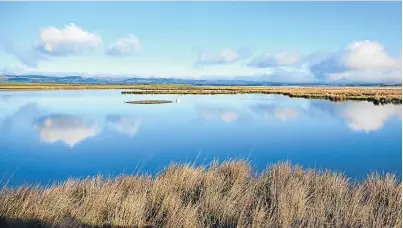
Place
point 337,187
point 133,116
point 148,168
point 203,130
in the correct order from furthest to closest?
point 133,116 → point 203,130 → point 148,168 → point 337,187

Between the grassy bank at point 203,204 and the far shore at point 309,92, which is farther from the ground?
the grassy bank at point 203,204

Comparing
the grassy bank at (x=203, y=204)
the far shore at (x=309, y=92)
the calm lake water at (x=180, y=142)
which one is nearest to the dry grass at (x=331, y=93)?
the far shore at (x=309, y=92)

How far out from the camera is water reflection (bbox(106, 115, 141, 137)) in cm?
2162

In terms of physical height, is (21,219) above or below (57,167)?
above

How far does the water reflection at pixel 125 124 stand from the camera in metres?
21.6

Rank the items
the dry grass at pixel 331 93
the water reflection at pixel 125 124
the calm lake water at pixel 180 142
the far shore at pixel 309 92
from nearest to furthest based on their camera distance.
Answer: the calm lake water at pixel 180 142 → the water reflection at pixel 125 124 → the dry grass at pixel 331 93 → the far shore at pixel 309 92

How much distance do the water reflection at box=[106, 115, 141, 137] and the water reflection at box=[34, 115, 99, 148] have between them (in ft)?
3.96

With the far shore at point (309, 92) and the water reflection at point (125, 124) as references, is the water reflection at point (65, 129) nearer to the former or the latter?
the water reflection at point (125, 124)

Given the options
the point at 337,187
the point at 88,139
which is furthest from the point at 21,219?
the point at 88,139

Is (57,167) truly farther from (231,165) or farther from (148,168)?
(231,165)

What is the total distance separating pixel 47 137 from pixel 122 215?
14581mm

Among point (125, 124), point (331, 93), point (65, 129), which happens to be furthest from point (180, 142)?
point (331, 93)

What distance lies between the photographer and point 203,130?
22516mm

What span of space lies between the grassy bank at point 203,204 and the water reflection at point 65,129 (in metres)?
10.6
